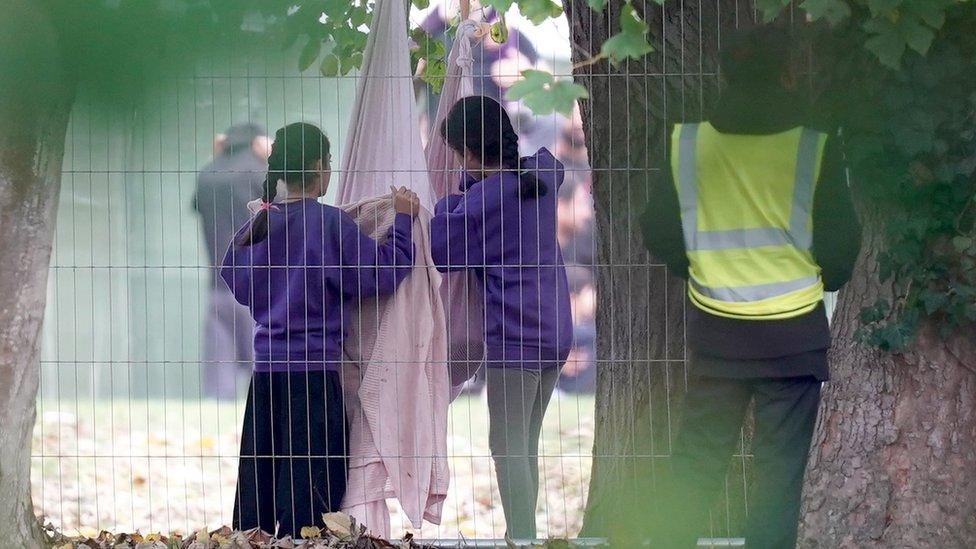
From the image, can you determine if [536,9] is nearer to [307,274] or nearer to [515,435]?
[307,274]

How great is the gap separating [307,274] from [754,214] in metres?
1.53

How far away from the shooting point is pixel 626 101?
163 inches

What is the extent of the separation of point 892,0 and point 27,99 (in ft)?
7.88

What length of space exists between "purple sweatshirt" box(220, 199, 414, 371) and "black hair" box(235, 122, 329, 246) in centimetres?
3

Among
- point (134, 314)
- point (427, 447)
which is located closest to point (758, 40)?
point (427, 447)

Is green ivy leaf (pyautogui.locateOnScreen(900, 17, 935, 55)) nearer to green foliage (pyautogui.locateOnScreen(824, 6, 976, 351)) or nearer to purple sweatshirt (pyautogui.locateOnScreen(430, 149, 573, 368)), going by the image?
green foliage (pyautogui.locateOnScreen(824, 6, 976, 351))

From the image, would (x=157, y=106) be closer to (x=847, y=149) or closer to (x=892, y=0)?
(x=892, y=0)

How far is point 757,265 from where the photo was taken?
307 cm

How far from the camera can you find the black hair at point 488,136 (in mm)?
3939

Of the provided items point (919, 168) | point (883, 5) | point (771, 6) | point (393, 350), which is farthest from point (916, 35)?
point (393, 350)

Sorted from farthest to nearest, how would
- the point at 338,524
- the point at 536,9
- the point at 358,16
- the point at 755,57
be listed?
the point at 358,16, the point at 338,524, the point at 755,57, the point at 536,9

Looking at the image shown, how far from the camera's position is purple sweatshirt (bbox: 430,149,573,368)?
391 cm

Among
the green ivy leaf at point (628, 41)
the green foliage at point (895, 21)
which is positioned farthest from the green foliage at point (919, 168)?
the green ivy leaf at point (628, 41)

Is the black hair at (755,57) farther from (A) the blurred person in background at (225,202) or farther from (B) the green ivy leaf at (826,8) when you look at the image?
(A) the blurred person in background at (225,202)
